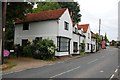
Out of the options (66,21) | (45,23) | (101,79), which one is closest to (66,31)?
(66,21)

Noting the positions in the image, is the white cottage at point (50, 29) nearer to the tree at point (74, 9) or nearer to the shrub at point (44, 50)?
the shrub at point (44, 50)

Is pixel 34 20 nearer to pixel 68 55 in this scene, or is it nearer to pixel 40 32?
pixel 40 32

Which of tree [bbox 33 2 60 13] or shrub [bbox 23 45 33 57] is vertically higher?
tree [bbox 33 2 60 13]

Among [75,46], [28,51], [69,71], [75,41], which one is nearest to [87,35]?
[75,46]

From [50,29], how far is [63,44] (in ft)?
10.8

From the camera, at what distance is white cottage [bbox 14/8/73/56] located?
119 ft

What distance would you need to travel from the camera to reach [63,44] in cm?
3834

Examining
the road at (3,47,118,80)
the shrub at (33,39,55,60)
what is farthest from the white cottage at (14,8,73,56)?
the road at (3,47,118,80)

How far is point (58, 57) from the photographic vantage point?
3550 cm

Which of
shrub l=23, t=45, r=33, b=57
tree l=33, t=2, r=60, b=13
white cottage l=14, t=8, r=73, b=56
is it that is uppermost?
tree l=33, t=2, r=60, b=13

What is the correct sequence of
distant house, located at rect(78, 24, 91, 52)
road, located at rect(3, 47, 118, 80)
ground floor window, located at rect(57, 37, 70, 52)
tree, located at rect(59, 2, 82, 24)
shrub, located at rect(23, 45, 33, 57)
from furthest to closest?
tree, located at rect(59, 2, 82, 24) < distant house, located at rect(78, 24, 91, 52) < ground floor window, located at rect(57, 37, 70, 52) < shrub, located at rect(23, 45, 33, 57) < road, located at rect(3, 47, 118, 80)

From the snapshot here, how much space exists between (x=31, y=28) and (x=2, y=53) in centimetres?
1660

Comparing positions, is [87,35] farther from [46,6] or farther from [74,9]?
Result: [74,9]

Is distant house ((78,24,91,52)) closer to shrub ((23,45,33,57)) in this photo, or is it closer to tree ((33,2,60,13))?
tree ((33,2,60,13))
